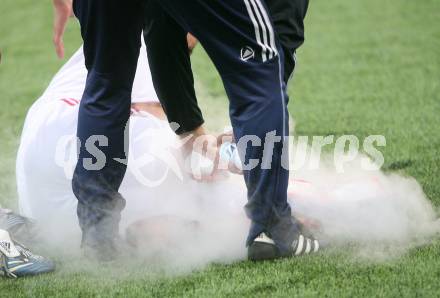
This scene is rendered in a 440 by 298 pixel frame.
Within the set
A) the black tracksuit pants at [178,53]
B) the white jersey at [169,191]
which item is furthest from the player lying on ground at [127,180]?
the black tracksuit pants at [178,53]

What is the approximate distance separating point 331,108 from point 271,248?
93.2 inches

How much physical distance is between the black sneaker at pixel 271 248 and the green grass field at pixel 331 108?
0.03 m

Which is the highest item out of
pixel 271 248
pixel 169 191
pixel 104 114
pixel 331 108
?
pixel 104 114

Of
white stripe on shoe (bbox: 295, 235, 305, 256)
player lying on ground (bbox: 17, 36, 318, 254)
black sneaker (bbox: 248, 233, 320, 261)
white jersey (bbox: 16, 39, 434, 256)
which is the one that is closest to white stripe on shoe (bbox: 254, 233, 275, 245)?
black sneaker (bbox: 248, 233, 320, 261)

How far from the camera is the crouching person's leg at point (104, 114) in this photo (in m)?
2.61

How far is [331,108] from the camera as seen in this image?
4.82 metres

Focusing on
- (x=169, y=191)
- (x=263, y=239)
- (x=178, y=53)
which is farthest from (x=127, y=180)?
(x=263, y=239)

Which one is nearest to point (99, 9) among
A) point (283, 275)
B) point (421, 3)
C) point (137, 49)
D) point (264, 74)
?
point (137, 49)

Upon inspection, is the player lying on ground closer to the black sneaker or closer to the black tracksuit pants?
the black tracksuit pants

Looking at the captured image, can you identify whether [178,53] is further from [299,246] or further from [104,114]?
[299,246]

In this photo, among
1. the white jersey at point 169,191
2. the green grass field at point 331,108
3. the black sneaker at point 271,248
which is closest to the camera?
the green grass field at point 331,108

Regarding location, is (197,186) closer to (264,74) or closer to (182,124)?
(182,124)

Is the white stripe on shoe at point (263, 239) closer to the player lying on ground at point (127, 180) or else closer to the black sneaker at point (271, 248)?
the black sneaker at point (271, 248)

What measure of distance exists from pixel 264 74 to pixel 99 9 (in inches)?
23.0
